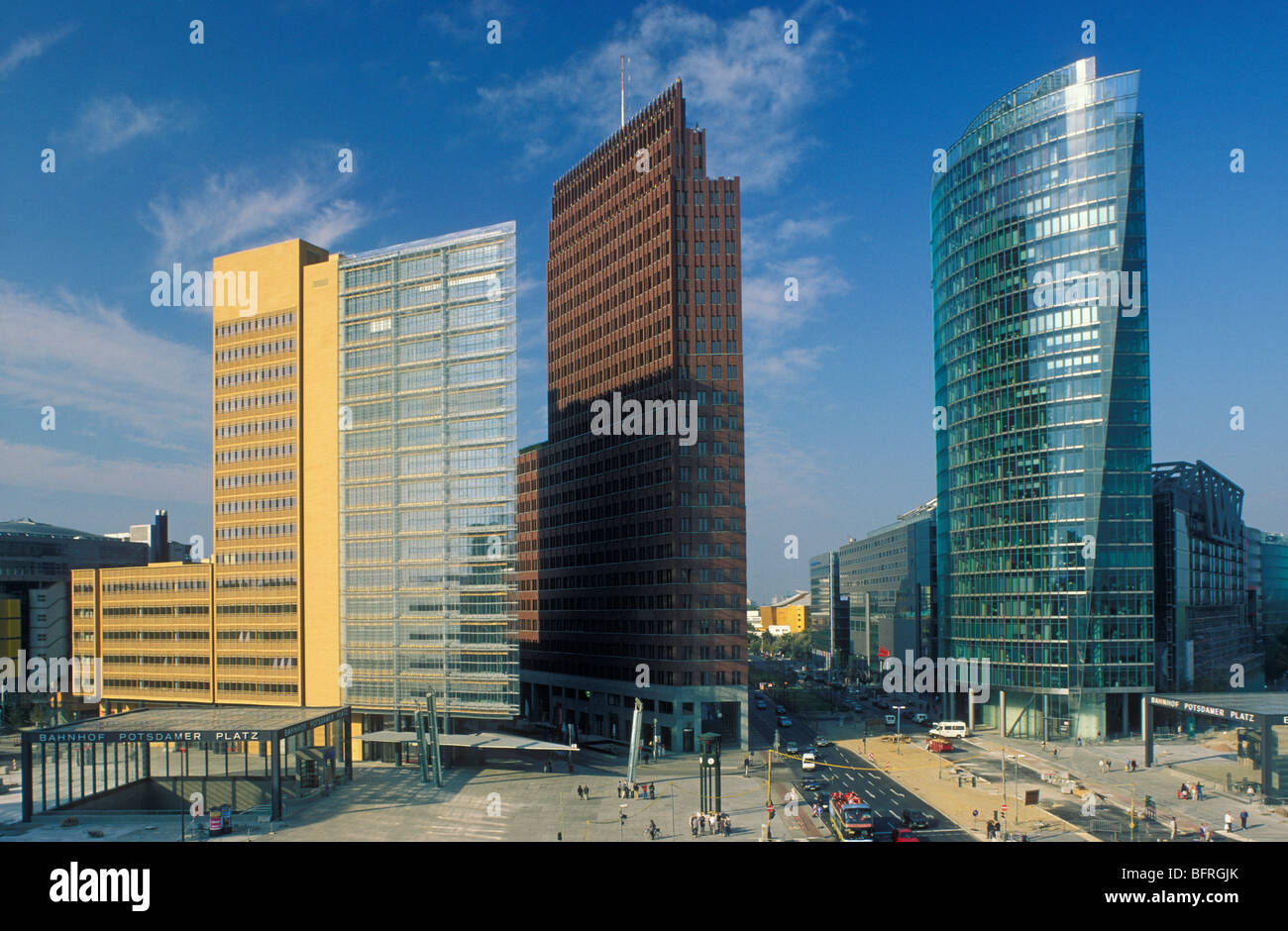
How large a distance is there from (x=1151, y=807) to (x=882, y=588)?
119997 mm

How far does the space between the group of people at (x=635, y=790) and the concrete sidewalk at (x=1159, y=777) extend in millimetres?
32695

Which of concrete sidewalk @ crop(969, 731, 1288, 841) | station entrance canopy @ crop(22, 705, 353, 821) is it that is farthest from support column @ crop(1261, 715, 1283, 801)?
station entrance canopy @ crop(22, 705, 353, 821)

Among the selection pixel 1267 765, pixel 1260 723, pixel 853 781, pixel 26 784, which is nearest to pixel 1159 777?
pixel 1267 765

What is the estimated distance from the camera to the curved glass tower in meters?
94.9

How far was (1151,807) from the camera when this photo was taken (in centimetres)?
6278

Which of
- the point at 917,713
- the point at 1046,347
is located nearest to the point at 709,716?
the point at 917,713

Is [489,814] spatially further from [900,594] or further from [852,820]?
[900,594]

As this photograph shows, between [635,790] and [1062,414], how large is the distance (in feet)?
195

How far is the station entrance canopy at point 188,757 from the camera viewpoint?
64.3 metres

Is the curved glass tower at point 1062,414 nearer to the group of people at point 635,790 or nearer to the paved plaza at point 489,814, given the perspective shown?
the paved plaza at point 489,814

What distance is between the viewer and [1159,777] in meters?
74.8

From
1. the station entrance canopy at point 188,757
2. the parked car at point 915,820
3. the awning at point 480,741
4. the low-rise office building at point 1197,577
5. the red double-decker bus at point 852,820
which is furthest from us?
the low-rise office building at point 1197,577

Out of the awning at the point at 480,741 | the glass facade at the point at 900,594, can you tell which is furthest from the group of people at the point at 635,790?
the glass facade at the point at 900,594
